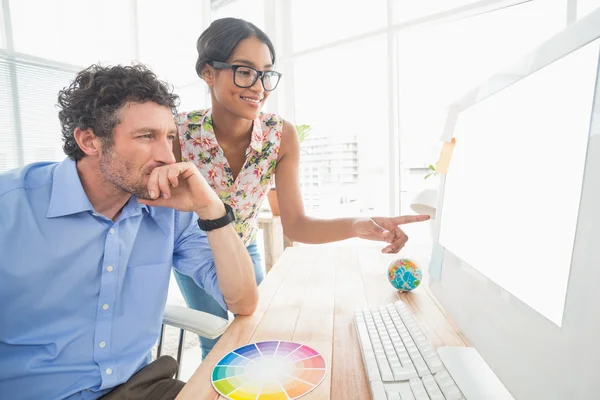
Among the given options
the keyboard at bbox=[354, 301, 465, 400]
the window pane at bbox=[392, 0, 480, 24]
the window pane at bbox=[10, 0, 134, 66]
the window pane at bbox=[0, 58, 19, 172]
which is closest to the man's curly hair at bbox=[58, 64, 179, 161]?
the keyboard at bbox=[354, 301, 465, 400]

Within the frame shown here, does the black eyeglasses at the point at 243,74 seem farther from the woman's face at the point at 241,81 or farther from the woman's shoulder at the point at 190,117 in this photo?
the woman's shoulder at the point at 190,117

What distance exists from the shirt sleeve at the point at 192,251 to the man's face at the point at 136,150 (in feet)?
0.64

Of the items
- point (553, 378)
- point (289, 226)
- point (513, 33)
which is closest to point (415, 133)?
point (513, 33)

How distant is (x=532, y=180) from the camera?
0.45 metres

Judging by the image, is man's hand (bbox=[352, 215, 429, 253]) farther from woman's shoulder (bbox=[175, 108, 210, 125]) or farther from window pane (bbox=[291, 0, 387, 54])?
window pane (bbox=[291, 0, 387, 54])

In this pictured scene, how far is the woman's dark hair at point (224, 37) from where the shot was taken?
4.25ft

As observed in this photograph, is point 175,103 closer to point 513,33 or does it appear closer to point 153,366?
point 153,366

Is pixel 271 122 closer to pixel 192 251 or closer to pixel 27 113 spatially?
pixel 192 251

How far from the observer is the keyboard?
1.81ft

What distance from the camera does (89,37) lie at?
3346mm

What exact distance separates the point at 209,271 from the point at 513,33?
7.84ft

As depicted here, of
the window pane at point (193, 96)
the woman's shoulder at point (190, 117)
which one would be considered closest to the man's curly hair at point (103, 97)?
the woman's shoulder at point (190, 117)

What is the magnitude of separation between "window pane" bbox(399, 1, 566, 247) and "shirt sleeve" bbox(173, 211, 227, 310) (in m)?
1.52

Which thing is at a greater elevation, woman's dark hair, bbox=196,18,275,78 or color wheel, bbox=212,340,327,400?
woman's dark hair, bbox=196,18,275,78
